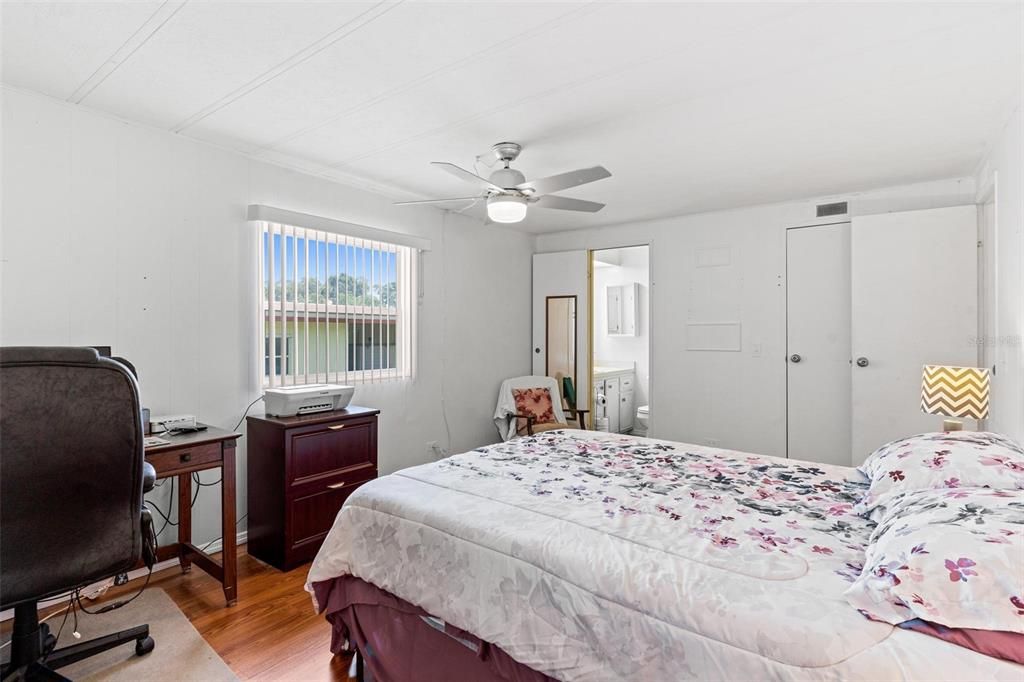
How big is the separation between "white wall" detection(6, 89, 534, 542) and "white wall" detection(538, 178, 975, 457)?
2463mm

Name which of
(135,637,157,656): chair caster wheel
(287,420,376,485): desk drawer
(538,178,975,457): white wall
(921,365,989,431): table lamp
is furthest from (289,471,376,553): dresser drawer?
(921,365,989,431): table lamp

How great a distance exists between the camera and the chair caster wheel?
6.75ft

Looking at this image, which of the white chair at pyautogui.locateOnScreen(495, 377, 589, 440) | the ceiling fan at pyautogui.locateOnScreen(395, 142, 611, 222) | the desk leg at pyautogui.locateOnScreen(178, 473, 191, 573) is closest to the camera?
the ceiling fan at pyautogui.locateOnScreen(395, 142, 611, 222)

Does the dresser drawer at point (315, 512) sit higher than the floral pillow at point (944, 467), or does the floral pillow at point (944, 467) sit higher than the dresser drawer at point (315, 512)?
the floral pillow at point (944, 467)

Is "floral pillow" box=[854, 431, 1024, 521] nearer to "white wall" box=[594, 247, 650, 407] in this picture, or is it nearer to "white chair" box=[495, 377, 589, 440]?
"white chair" box=[495, 377, 589, 440]

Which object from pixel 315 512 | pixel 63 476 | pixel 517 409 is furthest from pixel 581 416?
pixel 63 476

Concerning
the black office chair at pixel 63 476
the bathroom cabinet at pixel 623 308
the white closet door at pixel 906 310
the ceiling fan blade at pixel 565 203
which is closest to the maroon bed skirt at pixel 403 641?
the black office chair at pixel 63 476

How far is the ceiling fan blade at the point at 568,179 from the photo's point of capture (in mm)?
2496

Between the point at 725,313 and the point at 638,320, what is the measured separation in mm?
1769

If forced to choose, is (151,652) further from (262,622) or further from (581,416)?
(581,416)

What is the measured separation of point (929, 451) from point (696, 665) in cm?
129

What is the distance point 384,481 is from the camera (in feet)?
6.84

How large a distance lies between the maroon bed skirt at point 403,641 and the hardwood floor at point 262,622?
153 millimetres

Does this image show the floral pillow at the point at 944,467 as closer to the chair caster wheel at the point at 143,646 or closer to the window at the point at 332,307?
the chair caster wheel at the point at 143,646
